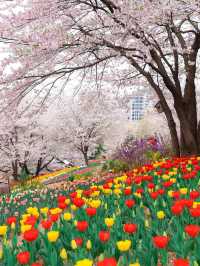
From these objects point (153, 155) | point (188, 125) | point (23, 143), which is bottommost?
point (153, 155)

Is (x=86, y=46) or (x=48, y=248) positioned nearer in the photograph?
(x=48, y=248)

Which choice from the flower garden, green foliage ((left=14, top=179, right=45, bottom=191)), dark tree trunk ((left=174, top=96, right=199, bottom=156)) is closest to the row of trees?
green foliage ((left=14, top=179, right=45, bottom=191))

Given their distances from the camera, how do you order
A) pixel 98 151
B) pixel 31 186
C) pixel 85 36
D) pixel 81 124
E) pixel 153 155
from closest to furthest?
pixel 85 36
pixel 31 186
pixel 153 155
pixel 81 124
pixel 98 151

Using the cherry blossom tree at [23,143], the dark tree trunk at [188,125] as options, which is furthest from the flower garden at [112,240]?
the cherry blossom tree at [23,143]

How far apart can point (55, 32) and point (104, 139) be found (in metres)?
26.9

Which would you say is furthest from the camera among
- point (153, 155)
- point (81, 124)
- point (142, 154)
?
point (81, 124)

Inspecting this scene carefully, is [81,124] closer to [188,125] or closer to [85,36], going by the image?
[188,125]

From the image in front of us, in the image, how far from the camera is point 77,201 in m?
3.70

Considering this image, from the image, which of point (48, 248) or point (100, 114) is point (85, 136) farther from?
point (48, 248)

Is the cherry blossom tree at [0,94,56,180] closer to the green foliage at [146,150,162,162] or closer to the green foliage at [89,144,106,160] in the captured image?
the green foliage at [89,144,106,160]

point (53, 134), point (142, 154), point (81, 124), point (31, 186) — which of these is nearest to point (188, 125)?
point (142, 154)

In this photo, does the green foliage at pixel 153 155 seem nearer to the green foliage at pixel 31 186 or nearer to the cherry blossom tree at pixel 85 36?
the cherry blossom tree at pixel 85 36

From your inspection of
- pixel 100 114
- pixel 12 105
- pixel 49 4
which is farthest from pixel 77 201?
pixel 100 114

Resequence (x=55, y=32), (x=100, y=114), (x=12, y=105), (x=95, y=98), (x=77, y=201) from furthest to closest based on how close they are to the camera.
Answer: (x=100, y=114)
(x=95, y=98)
(x=12, y=105)
(x=55, y=32)
(x=77, y=201)
